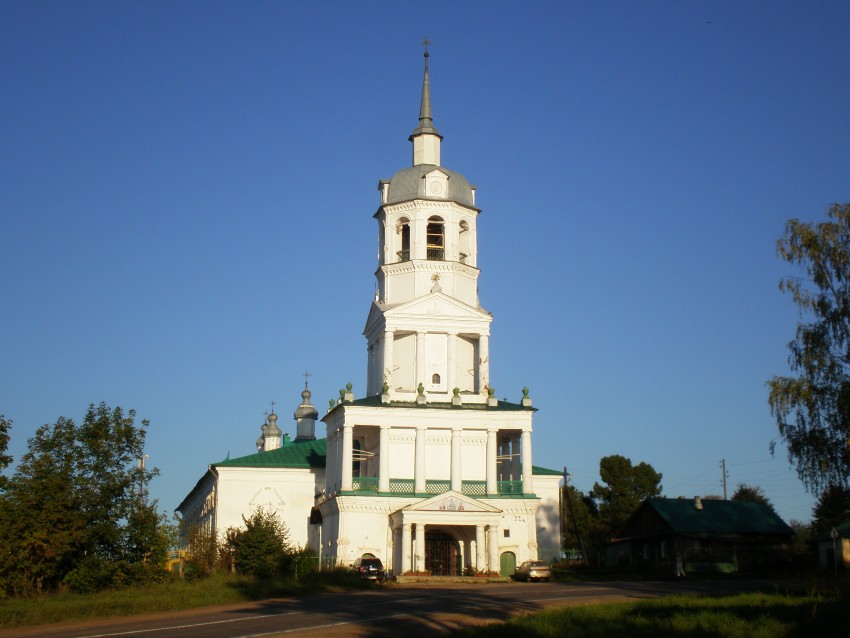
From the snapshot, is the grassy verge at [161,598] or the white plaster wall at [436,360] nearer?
the grassy verge at [161,598]

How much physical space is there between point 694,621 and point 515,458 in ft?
105

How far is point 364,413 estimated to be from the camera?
49.0 m

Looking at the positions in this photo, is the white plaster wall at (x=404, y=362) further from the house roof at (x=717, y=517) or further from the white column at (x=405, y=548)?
the house roof at (x=717, y=517)

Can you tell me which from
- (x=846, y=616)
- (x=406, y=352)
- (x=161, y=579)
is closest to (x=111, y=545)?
(x=161, y=579)

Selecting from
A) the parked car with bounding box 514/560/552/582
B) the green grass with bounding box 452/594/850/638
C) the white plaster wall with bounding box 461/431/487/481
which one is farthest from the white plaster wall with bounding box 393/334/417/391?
the green grass with bounding box 452/594/850/638

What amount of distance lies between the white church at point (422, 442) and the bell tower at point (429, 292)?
0.06 m

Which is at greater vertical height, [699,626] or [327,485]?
[327,485]

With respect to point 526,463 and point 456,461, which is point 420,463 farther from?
point 526,463

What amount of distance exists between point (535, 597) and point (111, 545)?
1412 centimetres

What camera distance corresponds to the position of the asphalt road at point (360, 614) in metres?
22.8

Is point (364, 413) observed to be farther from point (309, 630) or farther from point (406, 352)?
point (309, 630)

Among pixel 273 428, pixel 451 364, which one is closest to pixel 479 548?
pixel 451 364

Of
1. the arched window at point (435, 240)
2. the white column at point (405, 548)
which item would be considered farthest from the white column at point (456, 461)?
the arched window at point (435, 240)

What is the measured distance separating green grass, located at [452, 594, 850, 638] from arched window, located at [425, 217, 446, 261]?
3013 cm
